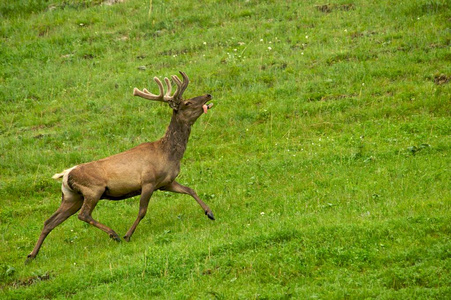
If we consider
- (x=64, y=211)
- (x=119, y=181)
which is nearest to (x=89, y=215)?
(x=64, y=211)

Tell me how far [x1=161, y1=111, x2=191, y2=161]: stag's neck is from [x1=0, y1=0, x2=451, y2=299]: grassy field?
109 centimetres

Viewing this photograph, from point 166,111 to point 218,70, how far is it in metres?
2.36

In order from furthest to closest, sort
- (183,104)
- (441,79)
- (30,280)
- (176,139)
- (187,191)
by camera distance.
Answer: (441,79) → (183,104) → (176,139) → (187,191) → (30,280)

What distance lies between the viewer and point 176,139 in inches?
480

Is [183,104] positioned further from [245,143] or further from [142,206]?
[245,143]

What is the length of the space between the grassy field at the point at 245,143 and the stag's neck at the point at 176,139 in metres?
1.09

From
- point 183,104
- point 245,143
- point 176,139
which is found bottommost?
point 245,143

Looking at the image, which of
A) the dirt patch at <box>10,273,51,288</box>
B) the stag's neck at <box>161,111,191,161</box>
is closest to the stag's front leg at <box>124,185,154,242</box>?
the stag's neck at <box>161,111,191,161</box>

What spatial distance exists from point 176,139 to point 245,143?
3.27 meters

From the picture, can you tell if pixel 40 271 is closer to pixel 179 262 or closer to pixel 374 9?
pixel 179 262

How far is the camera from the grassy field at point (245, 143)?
8961 mm

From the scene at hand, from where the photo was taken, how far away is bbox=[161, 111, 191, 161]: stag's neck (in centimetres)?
1197

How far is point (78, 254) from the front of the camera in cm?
1073

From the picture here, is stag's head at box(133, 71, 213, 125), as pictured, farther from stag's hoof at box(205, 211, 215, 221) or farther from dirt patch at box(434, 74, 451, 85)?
dirt patch at box(434, 74, 451, 85)
